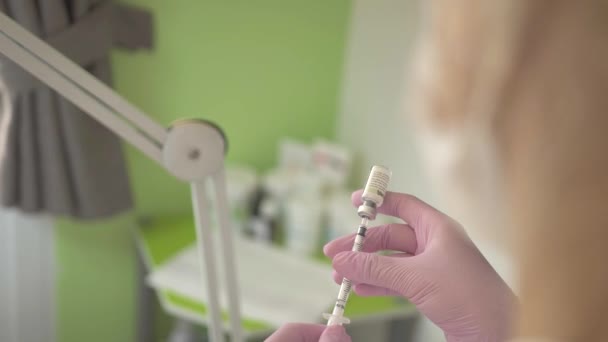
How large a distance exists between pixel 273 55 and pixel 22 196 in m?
0.69

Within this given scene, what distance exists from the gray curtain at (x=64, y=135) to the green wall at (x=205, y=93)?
0.15 metres

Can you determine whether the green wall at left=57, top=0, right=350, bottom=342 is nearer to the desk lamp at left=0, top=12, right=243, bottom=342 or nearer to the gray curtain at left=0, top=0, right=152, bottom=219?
the gray curtain at left=0, top=0, right=152, bottom=219

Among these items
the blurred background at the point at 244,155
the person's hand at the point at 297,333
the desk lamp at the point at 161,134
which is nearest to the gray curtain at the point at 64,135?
the blurred background at the point at 244,155

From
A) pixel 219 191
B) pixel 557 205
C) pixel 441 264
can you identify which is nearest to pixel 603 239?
pixel 557 205

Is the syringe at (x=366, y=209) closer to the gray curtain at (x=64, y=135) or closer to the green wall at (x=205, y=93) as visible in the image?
the gray curtain at (x=64, y=135)

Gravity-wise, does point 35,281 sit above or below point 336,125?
below

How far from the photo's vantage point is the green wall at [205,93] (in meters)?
1.44

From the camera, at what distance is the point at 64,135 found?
47.1 inches

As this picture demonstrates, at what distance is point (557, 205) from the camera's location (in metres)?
0.36

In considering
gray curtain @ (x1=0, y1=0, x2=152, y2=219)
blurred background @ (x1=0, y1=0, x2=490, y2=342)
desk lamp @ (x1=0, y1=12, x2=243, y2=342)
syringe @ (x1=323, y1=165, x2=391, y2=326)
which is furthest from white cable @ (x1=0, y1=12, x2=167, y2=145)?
blurred background @ (x1=0, y1=0, x2=490, y2=342)

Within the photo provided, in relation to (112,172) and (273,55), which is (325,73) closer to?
(273,55)

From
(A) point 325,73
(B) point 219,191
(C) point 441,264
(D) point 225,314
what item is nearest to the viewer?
(C) point 441,264

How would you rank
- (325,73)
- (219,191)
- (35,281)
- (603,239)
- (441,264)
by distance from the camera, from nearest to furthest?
(603,239) → (441,264) → (219,191) → (35,281) → (325,73)

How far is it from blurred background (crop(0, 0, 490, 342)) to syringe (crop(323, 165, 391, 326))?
0.66 metres
